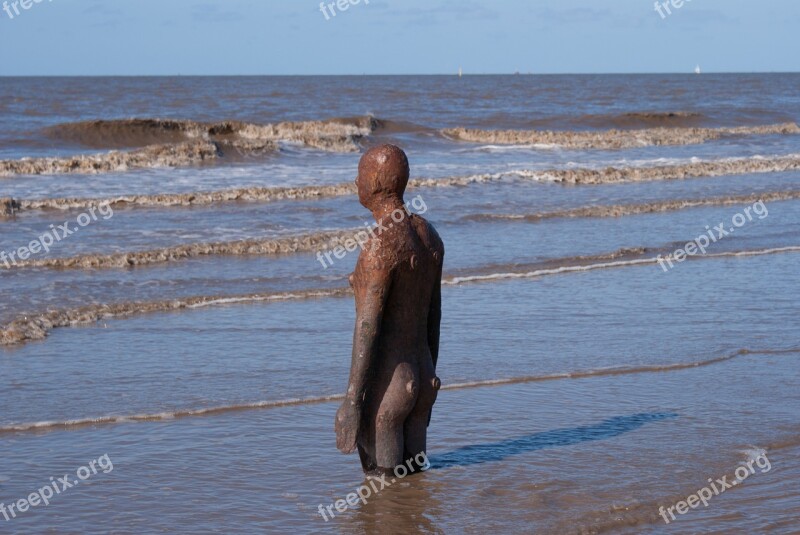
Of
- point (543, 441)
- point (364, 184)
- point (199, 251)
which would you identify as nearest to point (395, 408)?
point (364, 184)

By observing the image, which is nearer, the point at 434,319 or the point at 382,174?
the point at 382,174

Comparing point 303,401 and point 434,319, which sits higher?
point 434,319

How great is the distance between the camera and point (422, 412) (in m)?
5.25

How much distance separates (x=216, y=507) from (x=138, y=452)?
1.03m

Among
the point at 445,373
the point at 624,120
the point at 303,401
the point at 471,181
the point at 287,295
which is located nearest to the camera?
the point at 303,401

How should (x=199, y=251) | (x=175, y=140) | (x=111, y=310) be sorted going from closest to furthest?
1. (x=111, y=310)
2. (x=199, y=251)
3. (x=175, y=140)

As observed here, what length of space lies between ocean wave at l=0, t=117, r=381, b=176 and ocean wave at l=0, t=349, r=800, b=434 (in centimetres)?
1814

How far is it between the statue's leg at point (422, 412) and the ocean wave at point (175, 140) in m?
20.0

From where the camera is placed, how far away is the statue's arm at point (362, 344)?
4906mm

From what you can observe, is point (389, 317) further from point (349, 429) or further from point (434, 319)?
point (349, 429)

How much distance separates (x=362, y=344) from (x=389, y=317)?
0.64ft

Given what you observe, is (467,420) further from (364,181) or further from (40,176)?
(40,176)

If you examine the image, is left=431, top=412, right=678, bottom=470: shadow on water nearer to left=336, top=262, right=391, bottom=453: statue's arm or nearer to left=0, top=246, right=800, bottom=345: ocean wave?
left=336, top=262, right=391, bottom=453: statue's arm

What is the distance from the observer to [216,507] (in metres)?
5.04
